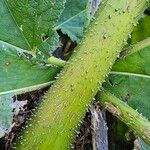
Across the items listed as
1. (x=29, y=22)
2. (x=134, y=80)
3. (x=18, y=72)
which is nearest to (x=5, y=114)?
(x=18, y=72)

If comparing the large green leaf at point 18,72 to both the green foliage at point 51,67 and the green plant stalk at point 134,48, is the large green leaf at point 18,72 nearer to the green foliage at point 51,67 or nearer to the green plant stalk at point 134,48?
the green foliage at point 51,67

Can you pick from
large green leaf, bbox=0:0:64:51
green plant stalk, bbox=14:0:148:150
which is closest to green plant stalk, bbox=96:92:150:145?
green plant stalk, bbox=14:0:148:150

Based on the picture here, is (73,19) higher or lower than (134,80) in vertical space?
higher

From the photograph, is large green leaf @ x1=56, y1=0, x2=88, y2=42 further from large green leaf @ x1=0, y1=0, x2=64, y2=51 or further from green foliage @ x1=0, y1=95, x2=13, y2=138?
green foliage @ x1=0, y1=95, x2=13, y2=138

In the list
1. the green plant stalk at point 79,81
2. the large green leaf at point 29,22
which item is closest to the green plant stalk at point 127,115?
the green plant stalk at point 79,81

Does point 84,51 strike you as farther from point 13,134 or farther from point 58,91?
point 13,134

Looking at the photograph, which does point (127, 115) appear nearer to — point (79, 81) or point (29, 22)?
point (79, 81)
